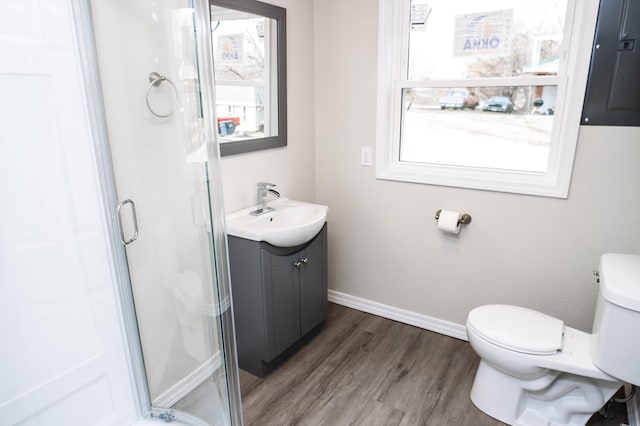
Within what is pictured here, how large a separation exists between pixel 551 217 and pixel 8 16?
7.62 ft

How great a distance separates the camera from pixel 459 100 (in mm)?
2318

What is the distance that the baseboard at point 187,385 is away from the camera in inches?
66.1

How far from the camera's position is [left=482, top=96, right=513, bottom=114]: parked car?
218 centimetres

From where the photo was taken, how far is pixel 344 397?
205cm

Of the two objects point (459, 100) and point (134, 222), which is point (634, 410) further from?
point (134, 222)

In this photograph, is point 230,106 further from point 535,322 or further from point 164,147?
point 535,322

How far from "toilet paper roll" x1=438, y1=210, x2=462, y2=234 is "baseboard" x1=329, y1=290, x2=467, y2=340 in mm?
617

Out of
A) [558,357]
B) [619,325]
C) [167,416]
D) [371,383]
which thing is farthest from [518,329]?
[167,416]

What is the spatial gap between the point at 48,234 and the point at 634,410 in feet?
8.08

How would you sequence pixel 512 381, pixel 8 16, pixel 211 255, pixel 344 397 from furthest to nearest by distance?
pixel 344 397 → pixel 512 381 → pixel 211 255 → pixel 8 16

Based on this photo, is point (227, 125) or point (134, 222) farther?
point (227, 125)

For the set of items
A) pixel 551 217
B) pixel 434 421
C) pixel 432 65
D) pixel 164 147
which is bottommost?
pixel 434 421

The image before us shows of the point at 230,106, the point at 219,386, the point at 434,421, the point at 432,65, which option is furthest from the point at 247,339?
the point at 432,65

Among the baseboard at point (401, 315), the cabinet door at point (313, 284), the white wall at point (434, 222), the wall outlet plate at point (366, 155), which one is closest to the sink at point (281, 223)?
the cabinet door at point (313, 284)
